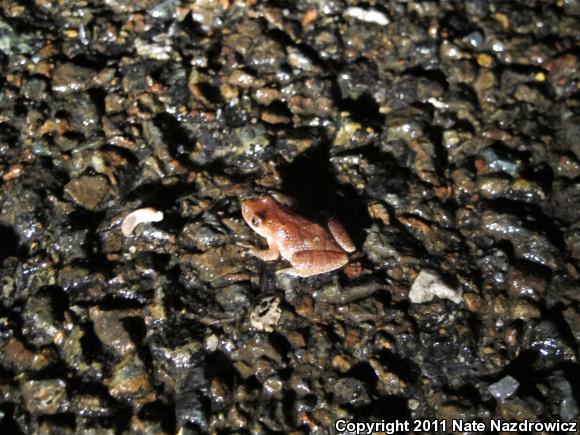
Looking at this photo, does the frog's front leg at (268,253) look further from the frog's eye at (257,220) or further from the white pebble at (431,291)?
the white pebble at (431,291)

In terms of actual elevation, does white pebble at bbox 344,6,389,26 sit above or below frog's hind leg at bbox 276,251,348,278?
above

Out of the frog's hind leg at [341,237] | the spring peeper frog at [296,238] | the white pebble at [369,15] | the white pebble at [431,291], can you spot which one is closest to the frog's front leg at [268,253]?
the spring peeper frog at [296,238]

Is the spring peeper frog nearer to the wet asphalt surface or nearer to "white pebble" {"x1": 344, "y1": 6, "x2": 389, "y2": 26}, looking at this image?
the wet asphalt surface

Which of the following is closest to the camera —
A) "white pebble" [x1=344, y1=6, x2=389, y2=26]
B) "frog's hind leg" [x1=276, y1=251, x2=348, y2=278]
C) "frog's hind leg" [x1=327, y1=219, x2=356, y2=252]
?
"frog's hind leg" [x1=276, y1=251, x2=348, y2=278]

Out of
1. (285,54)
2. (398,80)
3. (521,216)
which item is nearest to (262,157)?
(285,54)

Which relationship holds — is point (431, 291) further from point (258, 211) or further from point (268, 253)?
point (258, 211)

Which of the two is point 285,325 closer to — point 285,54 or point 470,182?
point 470,182

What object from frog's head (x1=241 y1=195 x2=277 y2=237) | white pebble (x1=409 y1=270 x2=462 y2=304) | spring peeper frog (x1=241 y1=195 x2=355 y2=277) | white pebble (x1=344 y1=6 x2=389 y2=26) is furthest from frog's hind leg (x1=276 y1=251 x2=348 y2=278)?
white pebble (x1=344 y1=6 x2=389 y2=26)
